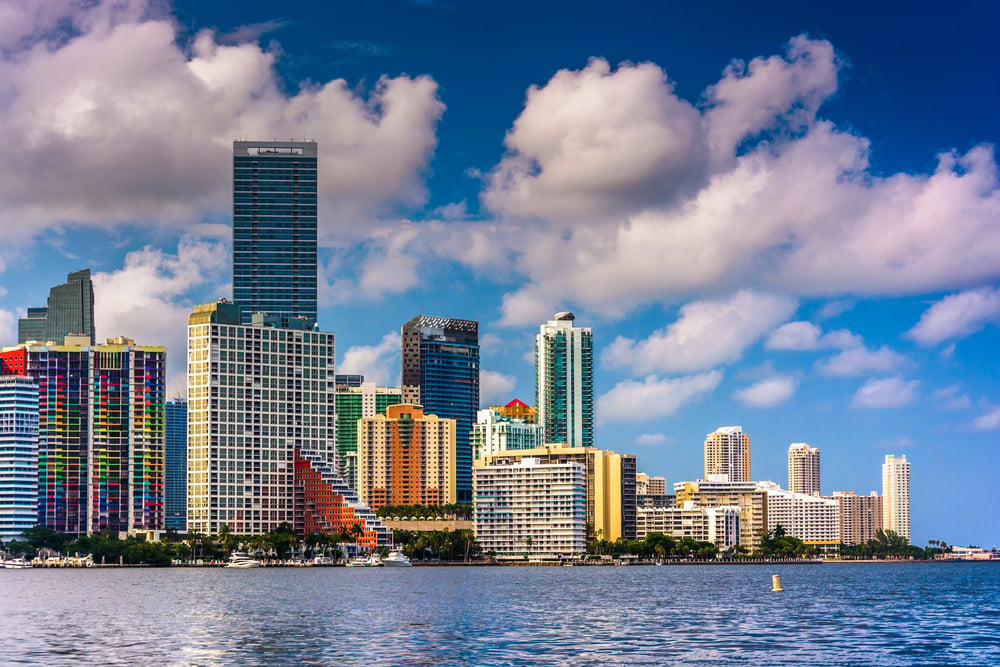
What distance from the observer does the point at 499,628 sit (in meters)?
106

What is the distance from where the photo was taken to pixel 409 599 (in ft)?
493

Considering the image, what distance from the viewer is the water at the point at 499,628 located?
84938 millimetres

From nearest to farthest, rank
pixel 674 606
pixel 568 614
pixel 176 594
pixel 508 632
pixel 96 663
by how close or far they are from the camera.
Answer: pixel 96 663 < pixel 508 632 < pixel 568 614 < pixel 674 606 < pixel 176 594

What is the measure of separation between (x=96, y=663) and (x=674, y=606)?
219ft

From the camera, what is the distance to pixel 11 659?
8294 centimetres

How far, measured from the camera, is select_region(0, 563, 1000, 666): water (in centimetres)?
8494

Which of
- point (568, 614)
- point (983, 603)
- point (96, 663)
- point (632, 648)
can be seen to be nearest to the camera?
point (96, 663)

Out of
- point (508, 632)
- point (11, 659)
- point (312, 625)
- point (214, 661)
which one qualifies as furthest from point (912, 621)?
point (11, 659)

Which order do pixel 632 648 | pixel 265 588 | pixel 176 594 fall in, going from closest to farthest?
1. pixel 632 648
2. pixel 176 594
3. pixel 265 588

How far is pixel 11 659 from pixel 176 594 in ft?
275

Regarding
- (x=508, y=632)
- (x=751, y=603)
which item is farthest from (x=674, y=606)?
(x=508, y=632)

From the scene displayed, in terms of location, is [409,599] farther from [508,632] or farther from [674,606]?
[508,632]

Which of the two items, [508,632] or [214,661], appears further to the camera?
[508,632]

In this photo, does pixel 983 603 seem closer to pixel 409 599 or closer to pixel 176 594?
pixel 409 599
